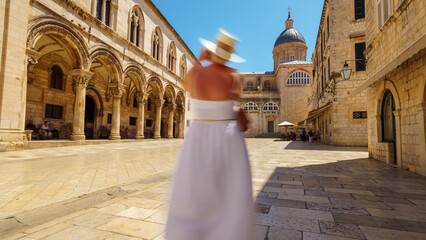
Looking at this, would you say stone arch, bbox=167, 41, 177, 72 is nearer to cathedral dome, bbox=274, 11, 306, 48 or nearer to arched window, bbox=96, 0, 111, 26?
arched window, bbox=96, 0, 111, 26

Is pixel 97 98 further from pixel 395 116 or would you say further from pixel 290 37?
pixel 290 37

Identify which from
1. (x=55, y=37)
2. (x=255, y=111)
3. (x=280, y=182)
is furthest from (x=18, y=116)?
(x=255, y=111)

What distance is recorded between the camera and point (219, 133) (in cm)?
144

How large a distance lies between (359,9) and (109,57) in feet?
54.8

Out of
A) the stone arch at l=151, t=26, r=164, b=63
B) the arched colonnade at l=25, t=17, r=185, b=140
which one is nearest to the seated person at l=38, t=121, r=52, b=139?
the arched colonnade at l=25, t=17, r=185, b=140

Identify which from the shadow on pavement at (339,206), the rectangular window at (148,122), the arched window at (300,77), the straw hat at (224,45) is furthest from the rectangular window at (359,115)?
the arched window at (300,77)

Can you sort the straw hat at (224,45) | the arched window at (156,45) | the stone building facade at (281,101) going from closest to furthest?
the straw hat at (224,45), the arched window at (156,45), the stone building facade at (281,101)

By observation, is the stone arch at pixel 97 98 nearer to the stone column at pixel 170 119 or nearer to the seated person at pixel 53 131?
the seated person at pixel 53 131

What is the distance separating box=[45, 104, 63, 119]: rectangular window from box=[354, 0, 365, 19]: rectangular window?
2090 cm

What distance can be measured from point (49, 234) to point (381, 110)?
9426 millimetres

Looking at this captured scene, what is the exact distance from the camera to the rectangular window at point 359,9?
46.8 feet

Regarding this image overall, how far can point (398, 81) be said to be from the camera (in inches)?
241

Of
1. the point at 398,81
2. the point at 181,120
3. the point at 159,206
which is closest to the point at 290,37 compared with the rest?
the point at 181,120

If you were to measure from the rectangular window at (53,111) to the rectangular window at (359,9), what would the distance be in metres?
20.9
